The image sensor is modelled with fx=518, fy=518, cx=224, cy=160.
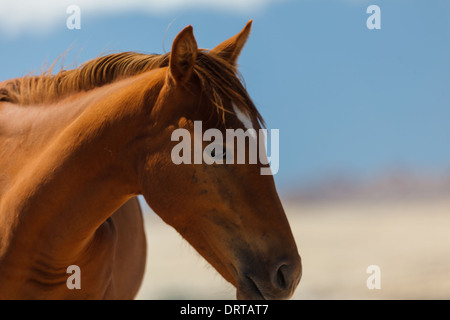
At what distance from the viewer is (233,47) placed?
115 inches

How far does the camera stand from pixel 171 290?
423 inches

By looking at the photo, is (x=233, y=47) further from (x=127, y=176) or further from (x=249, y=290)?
(x=249, y=290)

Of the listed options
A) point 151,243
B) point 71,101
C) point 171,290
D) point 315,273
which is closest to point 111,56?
point 71,101

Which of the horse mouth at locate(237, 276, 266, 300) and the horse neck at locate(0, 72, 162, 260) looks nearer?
the horse mouth at locate(237, 276, 266, 300)

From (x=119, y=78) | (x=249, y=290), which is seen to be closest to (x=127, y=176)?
(x=119, y=78)

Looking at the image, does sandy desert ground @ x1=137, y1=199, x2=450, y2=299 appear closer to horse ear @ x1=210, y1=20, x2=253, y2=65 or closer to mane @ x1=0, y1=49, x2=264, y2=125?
mane @ x1=0, y1=49, x2=264, y2=125

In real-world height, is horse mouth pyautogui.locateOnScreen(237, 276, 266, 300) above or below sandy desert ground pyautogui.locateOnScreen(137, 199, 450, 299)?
below

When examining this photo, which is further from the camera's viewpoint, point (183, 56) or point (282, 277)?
point (183, 56)

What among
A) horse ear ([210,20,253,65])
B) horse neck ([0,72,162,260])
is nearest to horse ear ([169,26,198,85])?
horse neck ([0,72,162,260])

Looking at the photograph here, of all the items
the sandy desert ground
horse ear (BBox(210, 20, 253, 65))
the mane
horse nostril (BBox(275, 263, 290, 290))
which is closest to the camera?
horse nostril (BBox(275, 263, 290, 290))

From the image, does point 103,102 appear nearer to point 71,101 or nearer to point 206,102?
point 71,101

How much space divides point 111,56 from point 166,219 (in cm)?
104

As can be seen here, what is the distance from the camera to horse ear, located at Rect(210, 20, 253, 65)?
2905 mm

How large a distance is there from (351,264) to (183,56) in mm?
12739
